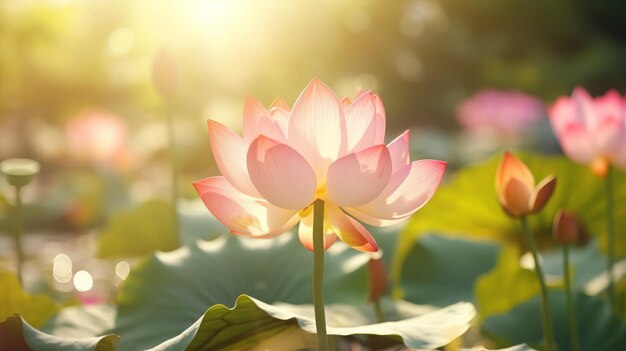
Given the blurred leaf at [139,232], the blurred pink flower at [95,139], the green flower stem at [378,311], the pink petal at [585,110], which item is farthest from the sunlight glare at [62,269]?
the pink petal at [585,110]

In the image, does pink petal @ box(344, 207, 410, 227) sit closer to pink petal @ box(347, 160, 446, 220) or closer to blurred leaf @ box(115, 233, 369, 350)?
pink petal @ box(347, 160, 446, 220)

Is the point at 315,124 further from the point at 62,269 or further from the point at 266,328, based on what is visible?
the point at 62,269

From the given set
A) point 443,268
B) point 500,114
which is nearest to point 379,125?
point 443,268

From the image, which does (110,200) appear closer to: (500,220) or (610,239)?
(500,220)

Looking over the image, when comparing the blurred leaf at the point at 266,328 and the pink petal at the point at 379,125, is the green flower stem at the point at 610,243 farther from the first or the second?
the pink petal at the point at 379,125

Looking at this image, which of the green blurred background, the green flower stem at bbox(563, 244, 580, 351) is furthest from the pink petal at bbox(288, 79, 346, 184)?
the green blurred background
